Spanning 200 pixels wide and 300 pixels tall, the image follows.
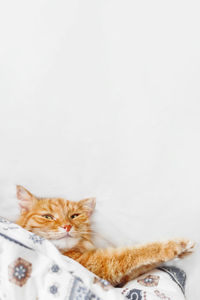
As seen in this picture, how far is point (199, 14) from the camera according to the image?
78 cm

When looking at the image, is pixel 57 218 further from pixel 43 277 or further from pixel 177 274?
pixel 177 274

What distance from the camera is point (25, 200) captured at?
845 mm

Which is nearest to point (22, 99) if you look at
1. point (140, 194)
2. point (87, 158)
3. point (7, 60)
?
point (7, 60)

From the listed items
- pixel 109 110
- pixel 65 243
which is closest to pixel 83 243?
pixel 65 243

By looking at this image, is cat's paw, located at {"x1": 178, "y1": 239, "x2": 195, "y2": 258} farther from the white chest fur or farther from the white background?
the white chest fur

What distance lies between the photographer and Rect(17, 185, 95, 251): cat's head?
2.66ft

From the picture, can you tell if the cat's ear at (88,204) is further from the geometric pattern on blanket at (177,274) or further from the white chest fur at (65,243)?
the geometric pattern on blanket at (177,274)

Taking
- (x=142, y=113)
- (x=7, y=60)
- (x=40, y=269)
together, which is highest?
(x=7, y=60)

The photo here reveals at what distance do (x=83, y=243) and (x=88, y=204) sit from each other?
0.09m

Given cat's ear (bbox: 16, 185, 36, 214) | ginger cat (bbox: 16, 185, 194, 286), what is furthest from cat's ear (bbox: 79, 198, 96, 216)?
cat's ear (bbox: 16, 185, 36, 214)

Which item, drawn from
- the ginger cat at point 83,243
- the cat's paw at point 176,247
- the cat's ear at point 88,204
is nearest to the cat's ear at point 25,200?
the ginger cat at point 83,243

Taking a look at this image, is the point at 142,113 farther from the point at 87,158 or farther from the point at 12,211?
the point at 12,211

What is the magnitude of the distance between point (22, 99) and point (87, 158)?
0.19m

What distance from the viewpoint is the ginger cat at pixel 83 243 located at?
797mm
